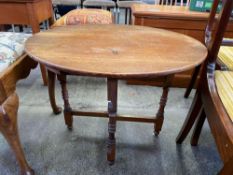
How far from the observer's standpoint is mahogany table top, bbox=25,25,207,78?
674mm

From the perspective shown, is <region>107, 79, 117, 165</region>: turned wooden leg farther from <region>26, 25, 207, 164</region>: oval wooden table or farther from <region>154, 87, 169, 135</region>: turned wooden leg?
<region>154, 87, 169, 135</region>: turned wooden leg

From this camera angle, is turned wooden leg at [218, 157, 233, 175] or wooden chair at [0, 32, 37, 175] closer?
turned wooden leg at [218, 157, 233, 175]

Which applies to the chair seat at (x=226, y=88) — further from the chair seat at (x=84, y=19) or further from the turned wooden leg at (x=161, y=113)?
the chair seat at (x=84, y=19)

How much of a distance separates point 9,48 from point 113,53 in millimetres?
565

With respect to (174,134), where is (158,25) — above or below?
above

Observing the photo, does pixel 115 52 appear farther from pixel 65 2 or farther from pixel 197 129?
pixel 65 2

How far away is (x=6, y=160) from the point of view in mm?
1114

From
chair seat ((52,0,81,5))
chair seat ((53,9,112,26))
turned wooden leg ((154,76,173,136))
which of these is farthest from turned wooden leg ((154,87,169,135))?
chair seat ((52,0,81,5))

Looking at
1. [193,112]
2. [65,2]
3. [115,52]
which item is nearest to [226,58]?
[193,112]

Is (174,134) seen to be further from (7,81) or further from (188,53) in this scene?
(7,81)

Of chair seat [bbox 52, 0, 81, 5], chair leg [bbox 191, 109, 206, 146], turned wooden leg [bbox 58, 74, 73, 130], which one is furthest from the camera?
chair seat [bbox 52, 0, 81, 5]

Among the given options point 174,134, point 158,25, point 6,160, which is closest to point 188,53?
point 174,134

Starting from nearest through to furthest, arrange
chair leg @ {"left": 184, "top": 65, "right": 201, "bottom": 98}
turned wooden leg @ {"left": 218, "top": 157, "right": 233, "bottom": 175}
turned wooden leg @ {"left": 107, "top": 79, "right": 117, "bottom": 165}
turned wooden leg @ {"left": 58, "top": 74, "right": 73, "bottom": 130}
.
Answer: turned wooden leg @ {"left": 218, "top": 157, "right": 233, "bottom": 175} → turned wooden leg @ {"left": 107, "top": 79, "right": 117, "bottom": 165} → turned wooden leg @ {"left": 58, "top": 74, "right": 73, "bottom": 130} → chair leg @ {"left": 184, "top": 65, "right": 201, "bottom": 98}

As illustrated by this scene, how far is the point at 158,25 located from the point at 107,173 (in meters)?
1.18
